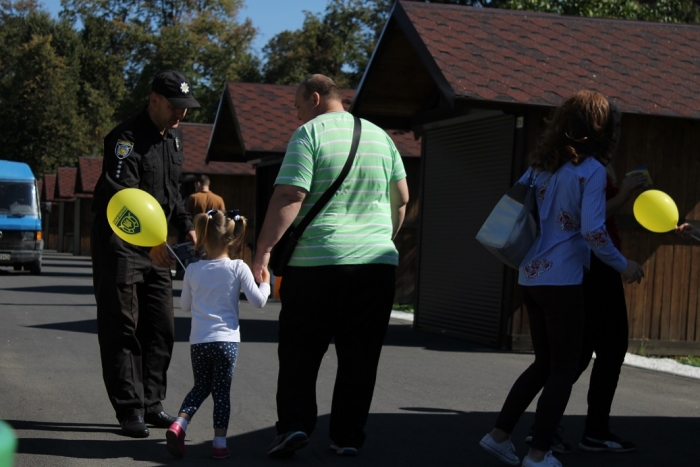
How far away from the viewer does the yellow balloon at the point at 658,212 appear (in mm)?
6359

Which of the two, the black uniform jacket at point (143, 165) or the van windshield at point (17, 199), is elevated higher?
the black uniform jacket at point (143, 165)

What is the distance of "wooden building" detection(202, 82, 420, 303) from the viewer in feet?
61.4

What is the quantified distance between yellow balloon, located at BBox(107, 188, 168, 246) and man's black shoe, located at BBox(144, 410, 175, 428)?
117 cm

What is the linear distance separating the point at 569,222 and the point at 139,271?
2.44m

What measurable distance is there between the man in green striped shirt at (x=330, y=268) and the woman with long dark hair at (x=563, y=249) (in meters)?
0.77

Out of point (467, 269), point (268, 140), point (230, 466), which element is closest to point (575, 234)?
point (230, 466)

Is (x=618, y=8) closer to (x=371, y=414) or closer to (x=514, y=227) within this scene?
(x=371, y=414)

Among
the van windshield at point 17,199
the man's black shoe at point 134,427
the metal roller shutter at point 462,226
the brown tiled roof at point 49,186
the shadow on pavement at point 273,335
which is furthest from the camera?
the brown tiled roof at point 49,186

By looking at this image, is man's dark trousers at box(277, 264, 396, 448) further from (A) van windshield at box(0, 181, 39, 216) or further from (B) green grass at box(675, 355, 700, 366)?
(A) van windshield at box(0, 181, 39, 216)

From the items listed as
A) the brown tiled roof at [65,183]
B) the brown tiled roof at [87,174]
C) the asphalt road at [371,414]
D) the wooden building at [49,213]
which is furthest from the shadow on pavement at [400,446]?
the wooden building at [49,213]

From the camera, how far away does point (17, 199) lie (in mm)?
26391

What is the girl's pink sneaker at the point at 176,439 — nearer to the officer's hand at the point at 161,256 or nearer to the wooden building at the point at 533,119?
the officer's hand at the point at 161,256

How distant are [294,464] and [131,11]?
6798cm

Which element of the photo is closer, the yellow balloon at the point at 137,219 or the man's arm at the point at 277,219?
the man's arm at the point at 277,219
